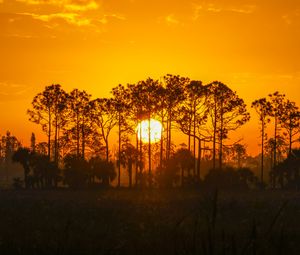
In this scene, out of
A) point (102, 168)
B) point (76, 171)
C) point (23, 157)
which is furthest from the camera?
point (23, 157)

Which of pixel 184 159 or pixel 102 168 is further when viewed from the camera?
pixel 102 168

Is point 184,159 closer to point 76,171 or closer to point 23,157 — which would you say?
point 76,171

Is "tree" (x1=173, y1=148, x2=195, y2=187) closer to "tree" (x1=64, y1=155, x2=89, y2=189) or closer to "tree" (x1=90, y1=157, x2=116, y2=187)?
"tree" (x1=90, y1=157, x2=116, y2=187)

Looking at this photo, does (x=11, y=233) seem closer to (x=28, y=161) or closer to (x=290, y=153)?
(x=28, y=161)

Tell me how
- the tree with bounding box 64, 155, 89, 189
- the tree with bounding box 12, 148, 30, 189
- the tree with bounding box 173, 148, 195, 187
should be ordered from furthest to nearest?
the tree with bounding box 12, 148, 30, 189, the tree with bounding box 173, 148, 195, 187, the tree with bounding box 64, 155, 89, 189

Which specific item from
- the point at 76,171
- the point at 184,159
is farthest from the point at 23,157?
the point at 184,159

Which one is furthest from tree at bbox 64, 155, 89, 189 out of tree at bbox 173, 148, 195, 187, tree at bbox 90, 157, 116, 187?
tree at bbox 173, 148, 195, 187

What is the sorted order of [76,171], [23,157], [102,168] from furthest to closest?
[23,157]
[102,168]
[76,171]

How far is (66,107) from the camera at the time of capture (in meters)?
70.7

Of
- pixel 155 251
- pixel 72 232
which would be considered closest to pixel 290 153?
pixel 72 232

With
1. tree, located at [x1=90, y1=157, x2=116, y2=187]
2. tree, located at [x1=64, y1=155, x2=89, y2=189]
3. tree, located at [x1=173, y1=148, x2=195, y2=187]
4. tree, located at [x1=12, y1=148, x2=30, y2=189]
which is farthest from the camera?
tree, located at [x1=12, y1=148, x2=30, y2=189]

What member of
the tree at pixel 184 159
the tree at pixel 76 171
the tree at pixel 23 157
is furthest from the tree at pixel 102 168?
the tree at pixel 23 157

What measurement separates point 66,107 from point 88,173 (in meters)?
12.6

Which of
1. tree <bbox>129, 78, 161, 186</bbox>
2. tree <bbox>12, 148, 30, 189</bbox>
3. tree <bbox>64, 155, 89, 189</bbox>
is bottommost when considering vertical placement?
tree <bbox>64, 155, 89, 189</bbox>
